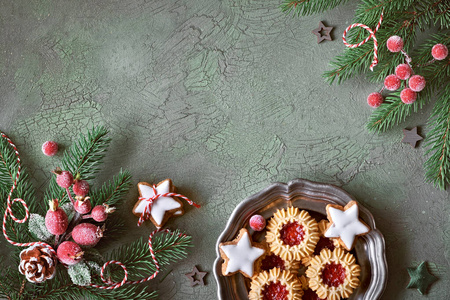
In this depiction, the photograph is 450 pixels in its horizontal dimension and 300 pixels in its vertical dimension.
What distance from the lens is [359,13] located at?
124 cm

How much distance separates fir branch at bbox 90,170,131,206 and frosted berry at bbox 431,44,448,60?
100cm

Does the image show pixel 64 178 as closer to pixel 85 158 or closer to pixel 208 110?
pixel 85 158

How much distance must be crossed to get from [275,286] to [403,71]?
0.75m

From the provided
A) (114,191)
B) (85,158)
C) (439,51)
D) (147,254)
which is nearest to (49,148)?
(85,158)

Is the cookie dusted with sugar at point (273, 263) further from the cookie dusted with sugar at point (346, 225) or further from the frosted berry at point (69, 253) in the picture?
the frosted berry at point (69, 253)

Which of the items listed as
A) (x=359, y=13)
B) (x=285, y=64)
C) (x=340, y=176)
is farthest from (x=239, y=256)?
(x=359, y=13)

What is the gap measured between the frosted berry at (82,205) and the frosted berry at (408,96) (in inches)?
39.4

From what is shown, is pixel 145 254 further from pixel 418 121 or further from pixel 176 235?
pixel 418 121

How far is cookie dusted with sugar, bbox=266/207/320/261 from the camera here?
1.32 metres

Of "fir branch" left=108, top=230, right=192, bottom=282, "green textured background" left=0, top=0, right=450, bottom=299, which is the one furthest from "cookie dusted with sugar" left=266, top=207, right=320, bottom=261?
"fir branch" left=108, top=230, right=192, bottom=282

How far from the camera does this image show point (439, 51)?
1.19 meters

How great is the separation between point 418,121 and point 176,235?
0.90m

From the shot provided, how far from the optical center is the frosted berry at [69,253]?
1280 millimetres

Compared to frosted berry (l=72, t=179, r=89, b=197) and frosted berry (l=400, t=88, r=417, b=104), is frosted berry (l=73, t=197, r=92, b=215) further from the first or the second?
frosted berry (l=400, t=88, r=417, b=104)
